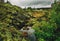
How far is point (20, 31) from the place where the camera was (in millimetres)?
6004

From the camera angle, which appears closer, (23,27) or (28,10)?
(23,27)

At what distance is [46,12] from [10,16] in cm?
119

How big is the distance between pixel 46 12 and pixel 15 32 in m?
1.70

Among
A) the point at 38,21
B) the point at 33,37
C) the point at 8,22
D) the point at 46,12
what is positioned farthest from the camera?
the point at 46,12

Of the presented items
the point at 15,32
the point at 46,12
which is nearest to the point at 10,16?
the point at 15,32

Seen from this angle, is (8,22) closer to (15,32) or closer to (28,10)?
(15,32)

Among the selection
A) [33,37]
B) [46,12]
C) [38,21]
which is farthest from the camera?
[46,12]

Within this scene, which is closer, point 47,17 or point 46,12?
point 47,17

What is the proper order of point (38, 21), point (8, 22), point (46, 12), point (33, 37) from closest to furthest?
point (33, 37) → point (8, 22) → point (38, 21) → point (46, 12)

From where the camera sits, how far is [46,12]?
730 centimetres

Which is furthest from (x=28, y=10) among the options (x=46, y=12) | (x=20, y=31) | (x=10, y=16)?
(x=20, y=31)

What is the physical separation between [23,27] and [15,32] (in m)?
0.49

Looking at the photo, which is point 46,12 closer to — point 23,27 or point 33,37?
point 23,27

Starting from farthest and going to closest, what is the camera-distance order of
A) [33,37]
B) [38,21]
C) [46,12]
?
1. [46,12]
2. [38,21]
3. [33,37]
